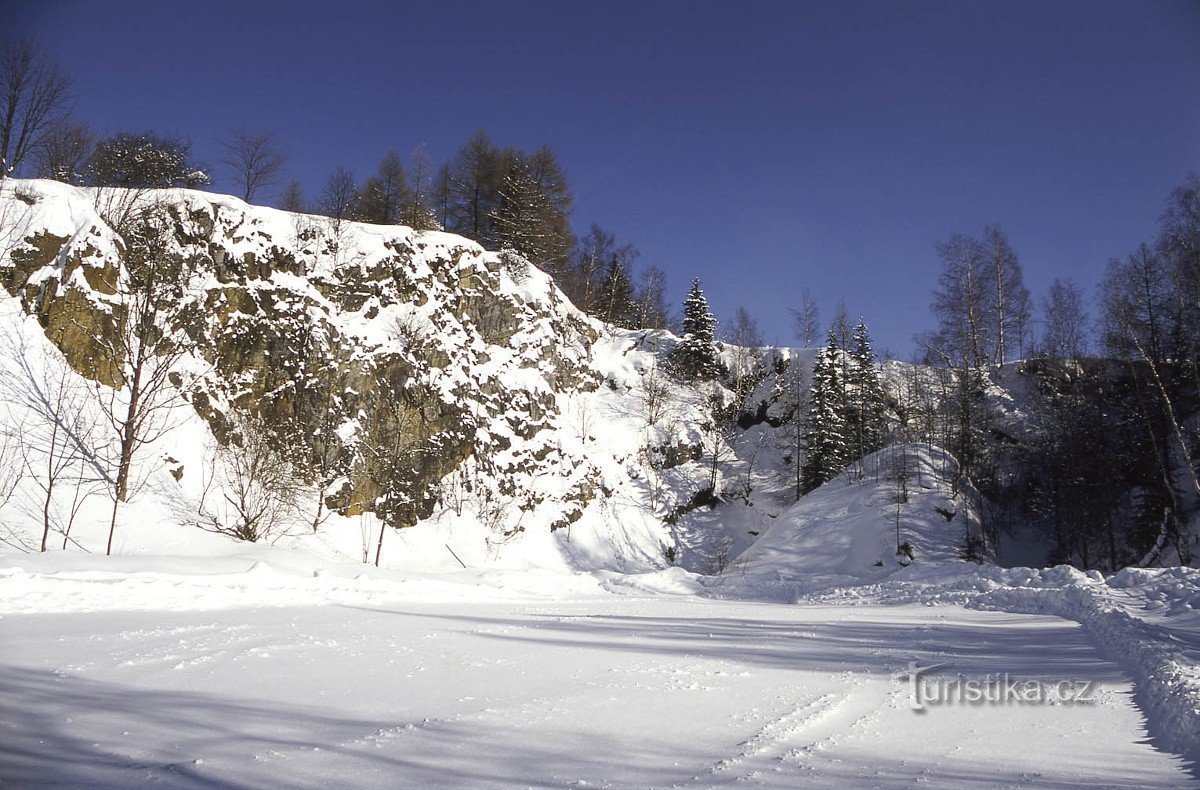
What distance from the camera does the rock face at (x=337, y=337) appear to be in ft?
68.4

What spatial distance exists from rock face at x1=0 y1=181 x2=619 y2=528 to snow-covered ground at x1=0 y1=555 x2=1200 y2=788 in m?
14.3

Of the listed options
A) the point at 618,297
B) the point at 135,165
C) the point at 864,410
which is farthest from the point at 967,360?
the point at 135,165

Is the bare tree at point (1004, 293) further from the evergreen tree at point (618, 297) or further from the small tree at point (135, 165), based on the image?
the small tree at point (135, 165)

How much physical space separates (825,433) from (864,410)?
3.68m

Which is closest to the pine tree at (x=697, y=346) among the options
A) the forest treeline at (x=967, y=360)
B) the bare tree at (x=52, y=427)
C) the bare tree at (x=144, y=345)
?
the forest treeline at (x=967, y=360)

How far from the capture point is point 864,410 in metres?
37.9

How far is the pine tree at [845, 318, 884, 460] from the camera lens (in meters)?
37.1

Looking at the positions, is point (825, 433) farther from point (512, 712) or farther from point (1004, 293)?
point (512, 712)

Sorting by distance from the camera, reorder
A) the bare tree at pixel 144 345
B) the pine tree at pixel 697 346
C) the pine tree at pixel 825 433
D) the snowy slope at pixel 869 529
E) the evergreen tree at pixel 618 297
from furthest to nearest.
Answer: the evergreen tree at pixel 618 297, the pine tree at pixel 697 346, the pine tree at pixel 825 433, the snowy slope at pixel 869 529, the bare tree at pixel 144 345

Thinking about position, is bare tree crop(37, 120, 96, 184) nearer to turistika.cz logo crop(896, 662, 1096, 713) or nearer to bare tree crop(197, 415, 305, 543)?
bare tree crop(197, 415, 305, 543)

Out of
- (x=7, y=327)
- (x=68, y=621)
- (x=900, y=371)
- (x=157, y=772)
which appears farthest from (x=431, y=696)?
(x=900, y=371)

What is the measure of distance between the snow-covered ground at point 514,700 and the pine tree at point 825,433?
25.3 metres

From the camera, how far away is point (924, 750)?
425 cm

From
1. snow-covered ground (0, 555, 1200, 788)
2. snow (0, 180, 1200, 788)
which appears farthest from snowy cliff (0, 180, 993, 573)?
snow-covered ground (0, 555, 1200, 788)
